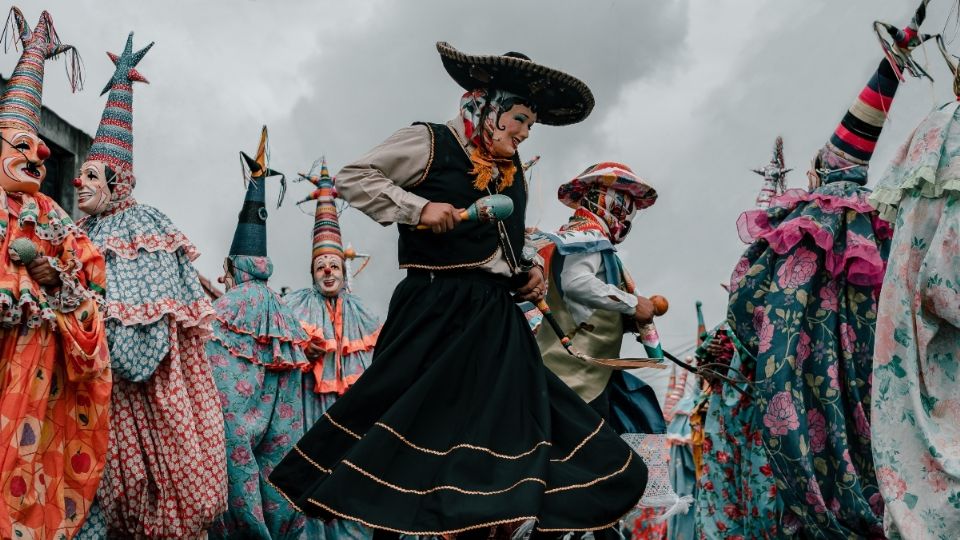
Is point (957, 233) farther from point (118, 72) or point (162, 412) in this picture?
point (118, 72)

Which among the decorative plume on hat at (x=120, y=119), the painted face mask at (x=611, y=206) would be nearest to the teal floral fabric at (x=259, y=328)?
the decorative plume on hat at (x=120, y=119)

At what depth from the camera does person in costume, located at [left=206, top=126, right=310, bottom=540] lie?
27.0 feet

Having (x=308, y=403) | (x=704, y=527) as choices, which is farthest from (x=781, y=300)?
(x=308, y=403)

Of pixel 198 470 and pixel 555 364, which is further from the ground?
pixel 555 364

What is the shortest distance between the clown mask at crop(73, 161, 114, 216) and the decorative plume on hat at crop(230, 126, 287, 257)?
240cm

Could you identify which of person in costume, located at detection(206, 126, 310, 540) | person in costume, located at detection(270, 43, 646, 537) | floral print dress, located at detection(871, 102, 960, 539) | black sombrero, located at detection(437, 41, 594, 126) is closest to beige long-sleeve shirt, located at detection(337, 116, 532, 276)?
person in costume, located at detection(270, 43, 646, 537)

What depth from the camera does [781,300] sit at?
597 cm

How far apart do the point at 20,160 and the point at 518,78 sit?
2752 mm

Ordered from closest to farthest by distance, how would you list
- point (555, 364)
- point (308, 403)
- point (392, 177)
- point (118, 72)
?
point (392, 177) → point (555, 364) → point (118, 72) → point (308, 403)

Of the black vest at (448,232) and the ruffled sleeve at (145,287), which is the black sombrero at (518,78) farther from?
the ruffled sleeve at (145,287)

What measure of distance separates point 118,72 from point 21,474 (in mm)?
3213

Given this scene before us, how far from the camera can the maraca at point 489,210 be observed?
4.64 m

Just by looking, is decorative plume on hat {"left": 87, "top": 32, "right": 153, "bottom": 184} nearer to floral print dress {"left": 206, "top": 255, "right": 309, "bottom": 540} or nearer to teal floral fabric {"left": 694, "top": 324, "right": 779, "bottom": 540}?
floral print dress {"left": 206, "top": 255, "right": 309, "bottom": 540}

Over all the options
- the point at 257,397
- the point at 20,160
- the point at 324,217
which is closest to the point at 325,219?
the point at 324,217
